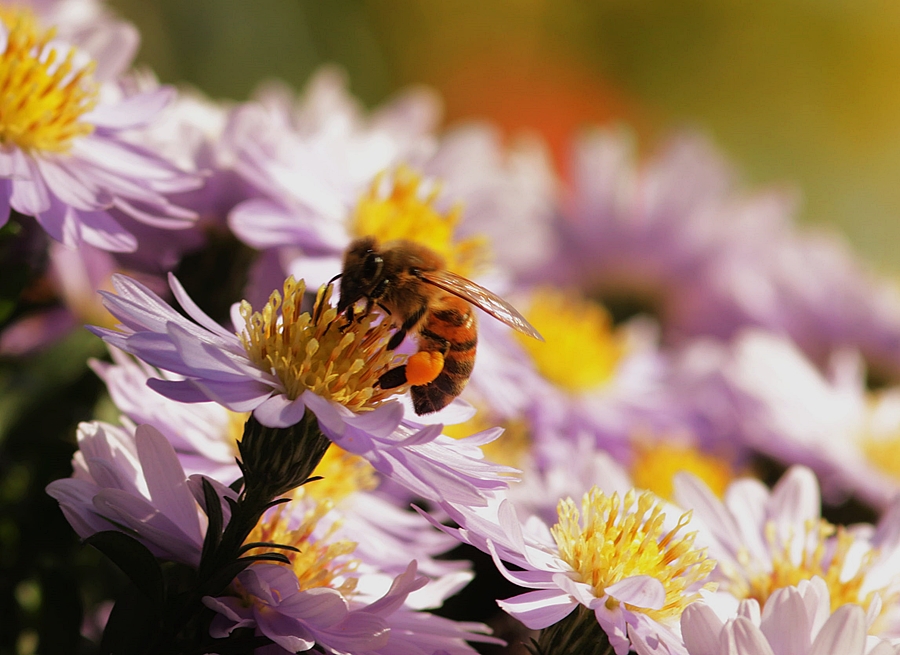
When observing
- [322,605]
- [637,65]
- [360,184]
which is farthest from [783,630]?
[637,65]

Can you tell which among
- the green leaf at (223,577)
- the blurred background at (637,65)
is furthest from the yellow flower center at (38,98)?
the blurred background at (637,65)

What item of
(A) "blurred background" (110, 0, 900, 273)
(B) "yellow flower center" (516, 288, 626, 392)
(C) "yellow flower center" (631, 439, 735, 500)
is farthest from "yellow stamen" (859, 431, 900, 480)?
(A) "blurred background" (110, 0, 900, 273)

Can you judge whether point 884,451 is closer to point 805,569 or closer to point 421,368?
point 805,569

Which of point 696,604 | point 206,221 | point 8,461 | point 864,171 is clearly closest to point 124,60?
point 206,221

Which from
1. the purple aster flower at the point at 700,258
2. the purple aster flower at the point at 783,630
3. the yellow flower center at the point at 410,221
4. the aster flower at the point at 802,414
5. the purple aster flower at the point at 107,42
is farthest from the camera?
the purple aster flower at the point at 700,258

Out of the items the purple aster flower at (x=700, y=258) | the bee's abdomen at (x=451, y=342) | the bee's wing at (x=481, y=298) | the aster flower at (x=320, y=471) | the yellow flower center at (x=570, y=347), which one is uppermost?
the purple aster flower at (x=700, y=258)

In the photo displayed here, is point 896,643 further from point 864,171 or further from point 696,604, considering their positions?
point 864,171

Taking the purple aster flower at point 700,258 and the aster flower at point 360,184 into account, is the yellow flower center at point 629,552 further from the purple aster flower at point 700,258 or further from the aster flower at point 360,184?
the purple aster flower at point 700,258
